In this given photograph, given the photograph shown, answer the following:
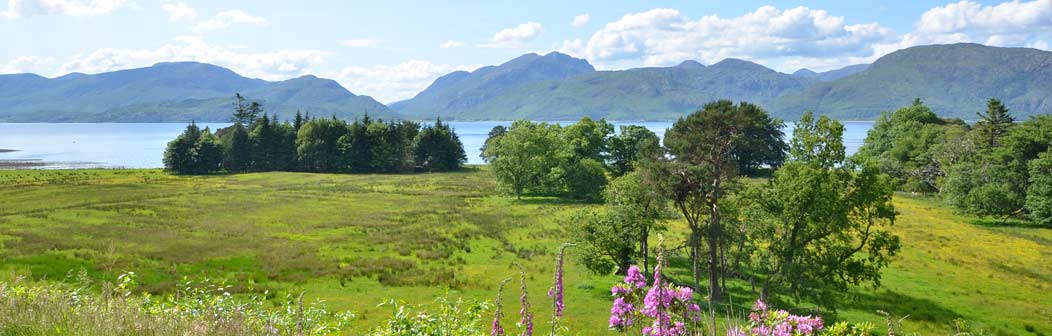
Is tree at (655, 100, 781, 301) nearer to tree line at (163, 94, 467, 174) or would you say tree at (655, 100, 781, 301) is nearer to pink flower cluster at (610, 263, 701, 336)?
pink flower cluster at (610, 263, 701, 336)

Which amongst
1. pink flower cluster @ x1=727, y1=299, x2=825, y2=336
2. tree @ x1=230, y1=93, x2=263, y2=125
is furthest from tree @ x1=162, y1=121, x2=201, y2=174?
pink flower cluster @ x1=727, y1=299, x2=825, y2=336

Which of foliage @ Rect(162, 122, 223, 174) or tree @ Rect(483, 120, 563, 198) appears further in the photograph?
foliage @ Rect(162, 122, 223, 174)

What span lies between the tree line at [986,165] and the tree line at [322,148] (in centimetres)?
8755

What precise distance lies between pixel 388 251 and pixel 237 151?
89.8 metres

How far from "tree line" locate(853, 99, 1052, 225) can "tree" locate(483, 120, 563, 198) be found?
41.8m

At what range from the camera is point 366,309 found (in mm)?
25672

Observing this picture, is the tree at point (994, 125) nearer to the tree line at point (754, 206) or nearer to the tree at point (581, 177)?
the tree at point (581, 177)

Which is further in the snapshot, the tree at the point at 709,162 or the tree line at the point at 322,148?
the tree line at the point at 322,148

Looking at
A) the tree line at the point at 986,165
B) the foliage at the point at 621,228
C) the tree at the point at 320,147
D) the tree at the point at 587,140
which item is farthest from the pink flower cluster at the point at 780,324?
the tree at the point at 320,147

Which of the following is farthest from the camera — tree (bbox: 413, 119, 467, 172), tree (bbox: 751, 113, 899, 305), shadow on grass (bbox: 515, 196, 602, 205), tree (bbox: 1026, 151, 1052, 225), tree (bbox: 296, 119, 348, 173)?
tree (bbox: 413, 119, 467, 172)

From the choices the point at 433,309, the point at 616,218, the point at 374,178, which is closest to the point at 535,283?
the point at 616,218

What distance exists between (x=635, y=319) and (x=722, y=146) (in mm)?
24095

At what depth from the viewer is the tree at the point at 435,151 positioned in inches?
4943

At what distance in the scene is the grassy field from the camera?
96.4ft
